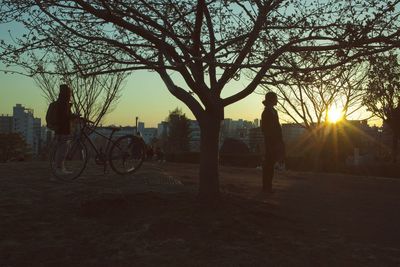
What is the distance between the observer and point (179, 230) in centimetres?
483

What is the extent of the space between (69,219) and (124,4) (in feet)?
8.92

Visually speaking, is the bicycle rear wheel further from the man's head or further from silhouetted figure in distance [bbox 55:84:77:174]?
the man's head

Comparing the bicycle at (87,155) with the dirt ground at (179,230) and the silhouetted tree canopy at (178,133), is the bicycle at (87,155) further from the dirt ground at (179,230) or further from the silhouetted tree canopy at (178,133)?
the silhouetted tree canopy at (178,133)

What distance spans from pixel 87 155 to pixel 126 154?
4.02ft

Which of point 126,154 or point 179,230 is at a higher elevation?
point 126,154

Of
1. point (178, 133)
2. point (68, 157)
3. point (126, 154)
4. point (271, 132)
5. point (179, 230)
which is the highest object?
point (178, 133)

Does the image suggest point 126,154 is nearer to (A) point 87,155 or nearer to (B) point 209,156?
(A) point 87,155

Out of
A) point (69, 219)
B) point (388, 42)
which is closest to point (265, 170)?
point (388, 42)

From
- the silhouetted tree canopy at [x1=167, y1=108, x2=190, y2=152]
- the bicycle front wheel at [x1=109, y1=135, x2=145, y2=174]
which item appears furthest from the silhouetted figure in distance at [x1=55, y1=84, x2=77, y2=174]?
the silhouetted tree canopy at [x1=167, y1=108, x2=190, y2=152]

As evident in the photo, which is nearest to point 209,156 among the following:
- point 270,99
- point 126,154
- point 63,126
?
point 270,99

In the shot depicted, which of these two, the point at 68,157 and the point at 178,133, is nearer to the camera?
the point at 68,157

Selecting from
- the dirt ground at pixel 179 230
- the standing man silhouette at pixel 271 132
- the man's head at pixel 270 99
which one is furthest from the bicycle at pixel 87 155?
the man's head at pixel 270 99

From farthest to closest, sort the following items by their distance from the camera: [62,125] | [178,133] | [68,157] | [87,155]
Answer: [178,133] < [68,157] < [87,155] < [62,125]

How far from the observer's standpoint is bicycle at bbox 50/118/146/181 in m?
8.68
